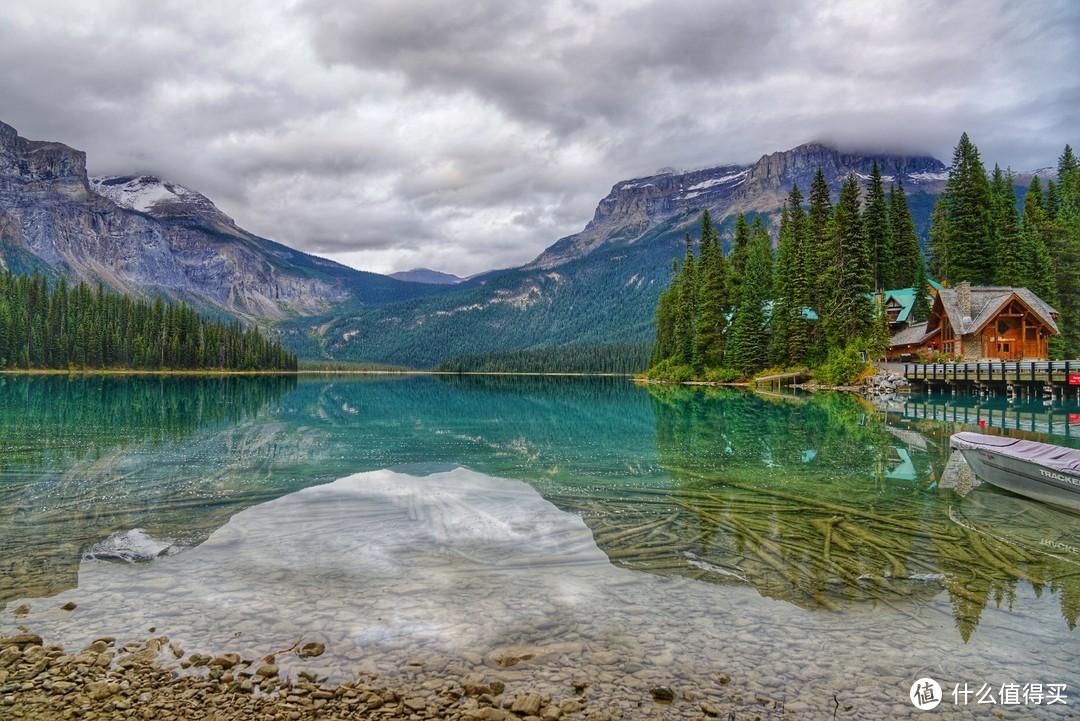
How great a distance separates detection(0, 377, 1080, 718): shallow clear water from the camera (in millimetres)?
7781

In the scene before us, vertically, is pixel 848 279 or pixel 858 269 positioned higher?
pixel 858 269

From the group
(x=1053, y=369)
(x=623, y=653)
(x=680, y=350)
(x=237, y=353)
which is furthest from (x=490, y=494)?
(x=237, y=353)

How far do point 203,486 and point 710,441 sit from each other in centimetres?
2152

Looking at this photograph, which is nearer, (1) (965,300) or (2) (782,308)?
(1) (965,300)

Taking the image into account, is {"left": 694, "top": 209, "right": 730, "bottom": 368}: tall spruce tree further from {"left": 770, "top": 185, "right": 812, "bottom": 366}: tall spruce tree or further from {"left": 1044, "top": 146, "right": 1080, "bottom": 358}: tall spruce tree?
{"left": 1044, "top": 146, "right": 1080, "bottom": 358}: tall spruce tree

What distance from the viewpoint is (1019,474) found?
16.7 m

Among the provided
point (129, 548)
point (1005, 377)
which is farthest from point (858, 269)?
point (129, 548)

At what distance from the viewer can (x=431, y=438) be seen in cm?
3259

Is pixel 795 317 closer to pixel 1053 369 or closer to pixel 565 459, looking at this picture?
pixel 1053 369

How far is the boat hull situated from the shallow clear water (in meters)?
0.45

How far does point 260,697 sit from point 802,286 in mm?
77805
